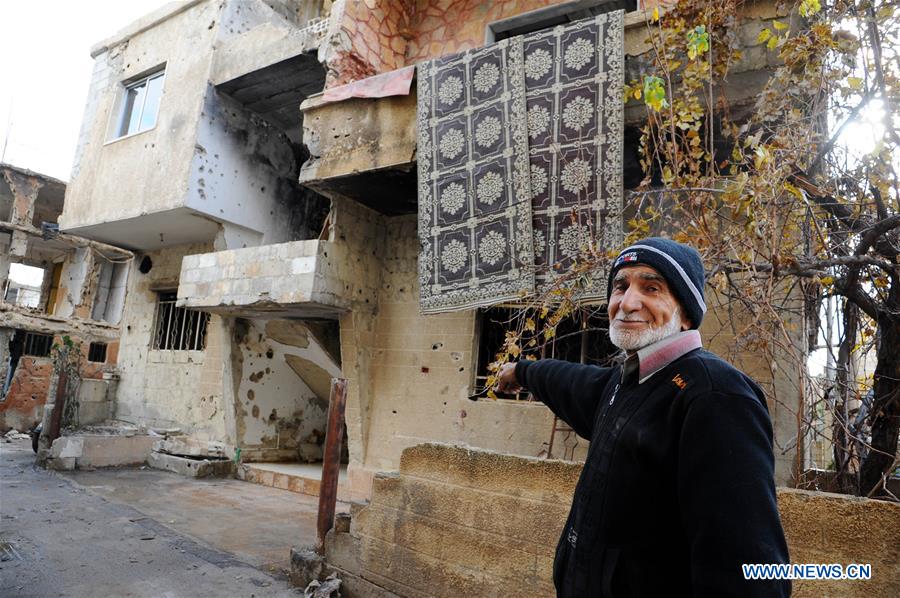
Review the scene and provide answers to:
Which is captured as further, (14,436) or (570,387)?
(14,436)

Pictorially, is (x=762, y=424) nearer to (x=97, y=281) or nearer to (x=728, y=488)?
(x=728, y=488)

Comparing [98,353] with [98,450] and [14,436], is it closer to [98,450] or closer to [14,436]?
[14,436]

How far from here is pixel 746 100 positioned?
4.98 meters

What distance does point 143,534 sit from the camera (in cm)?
571

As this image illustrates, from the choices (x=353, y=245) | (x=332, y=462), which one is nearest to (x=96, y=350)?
(x=353, y=245)

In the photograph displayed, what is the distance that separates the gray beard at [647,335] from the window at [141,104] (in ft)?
36.6

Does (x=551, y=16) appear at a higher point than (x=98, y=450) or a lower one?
higher

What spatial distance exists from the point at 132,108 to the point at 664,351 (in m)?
12.7

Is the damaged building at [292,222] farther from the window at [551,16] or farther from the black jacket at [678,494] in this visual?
the black jacket at [678,494]

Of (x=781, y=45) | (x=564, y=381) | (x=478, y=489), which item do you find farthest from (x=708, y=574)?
(x=781, y=45)

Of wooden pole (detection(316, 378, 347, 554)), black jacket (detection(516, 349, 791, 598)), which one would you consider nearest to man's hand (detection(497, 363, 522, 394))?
black jacket (detection(516, 349, 791, 598))

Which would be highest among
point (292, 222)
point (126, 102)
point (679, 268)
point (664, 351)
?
point (126, 102)

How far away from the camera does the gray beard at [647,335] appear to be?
1.51m

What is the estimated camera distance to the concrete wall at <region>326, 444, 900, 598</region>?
2.45 metres
